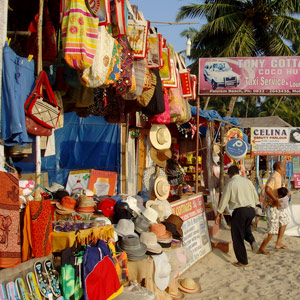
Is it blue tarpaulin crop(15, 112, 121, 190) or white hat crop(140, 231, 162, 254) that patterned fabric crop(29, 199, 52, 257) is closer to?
white hat crop(140, 231, 162, 254)

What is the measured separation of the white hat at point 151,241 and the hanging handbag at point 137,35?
230 centimetres

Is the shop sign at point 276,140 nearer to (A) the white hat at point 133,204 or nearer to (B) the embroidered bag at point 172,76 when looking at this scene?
(B) the embroidered bag at point 172,76

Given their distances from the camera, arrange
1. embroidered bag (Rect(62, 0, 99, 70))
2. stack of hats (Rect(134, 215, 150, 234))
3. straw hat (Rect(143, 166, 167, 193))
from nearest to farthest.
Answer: embroidered bag (Rect(62, 0, 99, 70)) < stack of hats (Rect(134, 215, 150, 234)) < straw hat (Rect(143, 166, 167, 193))

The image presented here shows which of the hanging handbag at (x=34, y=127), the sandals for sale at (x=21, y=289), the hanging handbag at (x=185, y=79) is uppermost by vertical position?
the hanging handbag at (x=185, y=79)

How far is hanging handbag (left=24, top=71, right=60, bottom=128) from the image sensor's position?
3957 mm

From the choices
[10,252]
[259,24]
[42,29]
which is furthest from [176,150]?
[259,24]

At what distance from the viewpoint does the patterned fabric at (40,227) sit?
3658 millimetres

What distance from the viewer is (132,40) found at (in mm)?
5383

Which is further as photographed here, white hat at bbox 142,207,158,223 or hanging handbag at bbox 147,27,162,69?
hanging handbag at bbox 147,27,162,69

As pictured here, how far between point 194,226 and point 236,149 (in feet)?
11.2

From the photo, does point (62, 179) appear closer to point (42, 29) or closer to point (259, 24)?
point (42, 29)

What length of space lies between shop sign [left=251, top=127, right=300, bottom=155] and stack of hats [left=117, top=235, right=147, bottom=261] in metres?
8.27

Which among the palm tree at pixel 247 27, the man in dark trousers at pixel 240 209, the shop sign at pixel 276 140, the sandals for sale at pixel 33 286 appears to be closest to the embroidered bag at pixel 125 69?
the sandals for sale at pixel 33 286

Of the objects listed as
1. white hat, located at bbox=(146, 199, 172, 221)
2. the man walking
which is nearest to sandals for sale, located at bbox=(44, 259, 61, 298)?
white hat, located at bbox=(146, 199, 172, 221)
